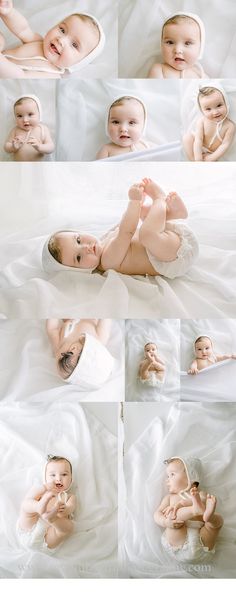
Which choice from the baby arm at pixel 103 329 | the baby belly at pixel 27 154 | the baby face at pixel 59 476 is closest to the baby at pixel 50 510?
the baby face at pixel 59 476

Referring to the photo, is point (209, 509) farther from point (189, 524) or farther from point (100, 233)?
point (100, 233)

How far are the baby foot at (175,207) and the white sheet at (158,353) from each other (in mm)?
346

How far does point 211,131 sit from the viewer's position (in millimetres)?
2512

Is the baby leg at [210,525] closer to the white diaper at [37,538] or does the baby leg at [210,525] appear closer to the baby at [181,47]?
the white diaper at [37,538]

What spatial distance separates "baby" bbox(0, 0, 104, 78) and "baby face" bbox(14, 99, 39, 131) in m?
0.10

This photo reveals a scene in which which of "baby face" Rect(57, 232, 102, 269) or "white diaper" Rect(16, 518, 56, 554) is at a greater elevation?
"baby face" Rect(57, 232, 102, 269)

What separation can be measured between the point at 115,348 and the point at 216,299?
0.37 meters

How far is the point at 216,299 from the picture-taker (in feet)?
8.16

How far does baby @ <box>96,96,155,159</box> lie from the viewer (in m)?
2.50

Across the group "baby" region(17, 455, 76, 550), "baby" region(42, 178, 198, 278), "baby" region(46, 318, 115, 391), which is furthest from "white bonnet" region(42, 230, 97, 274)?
"baby" region(17, 455, 76, 550)

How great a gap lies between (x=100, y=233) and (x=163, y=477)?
0.82 m

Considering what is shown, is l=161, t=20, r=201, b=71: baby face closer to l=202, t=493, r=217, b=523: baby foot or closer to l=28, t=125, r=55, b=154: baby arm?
l=28, t=125, r=55, b=154: baby arm

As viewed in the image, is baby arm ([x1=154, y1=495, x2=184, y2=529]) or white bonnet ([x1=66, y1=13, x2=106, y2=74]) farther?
white bonnet ([x1=66, y1=13, x2=106, y2=74])

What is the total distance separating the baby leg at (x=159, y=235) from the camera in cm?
246
